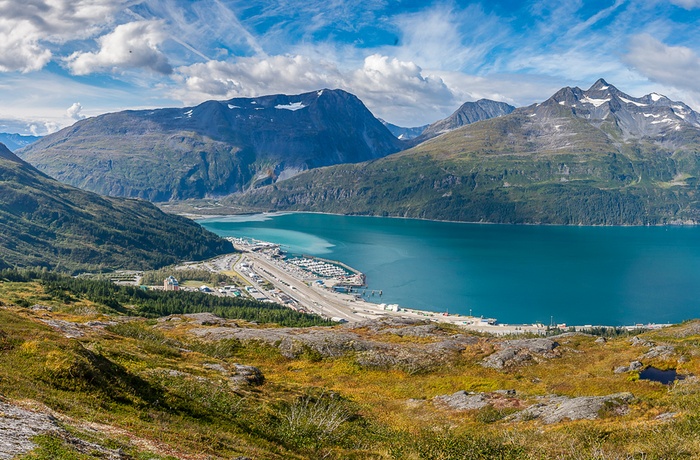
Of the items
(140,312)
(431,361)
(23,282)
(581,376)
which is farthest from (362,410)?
(23,282)

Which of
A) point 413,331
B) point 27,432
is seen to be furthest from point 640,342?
point 27,432

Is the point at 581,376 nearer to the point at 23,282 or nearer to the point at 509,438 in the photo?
the point at 509,438

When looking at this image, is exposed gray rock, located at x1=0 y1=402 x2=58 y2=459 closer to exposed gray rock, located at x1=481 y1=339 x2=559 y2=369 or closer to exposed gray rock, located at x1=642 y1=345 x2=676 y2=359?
exposed gray rock, located at x1=481 y1=339 x2=559 y2=369

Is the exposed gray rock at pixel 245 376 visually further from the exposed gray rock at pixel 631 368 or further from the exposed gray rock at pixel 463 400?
the exposed gray rock at pixel 631 368

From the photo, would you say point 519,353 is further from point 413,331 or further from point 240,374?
point 240,374

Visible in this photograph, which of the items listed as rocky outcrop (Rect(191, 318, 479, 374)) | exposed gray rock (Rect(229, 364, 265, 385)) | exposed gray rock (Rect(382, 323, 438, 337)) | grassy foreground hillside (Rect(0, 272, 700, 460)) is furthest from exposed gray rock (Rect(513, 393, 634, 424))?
exposed gray rock (Rect(382, 323, 438, 337))
